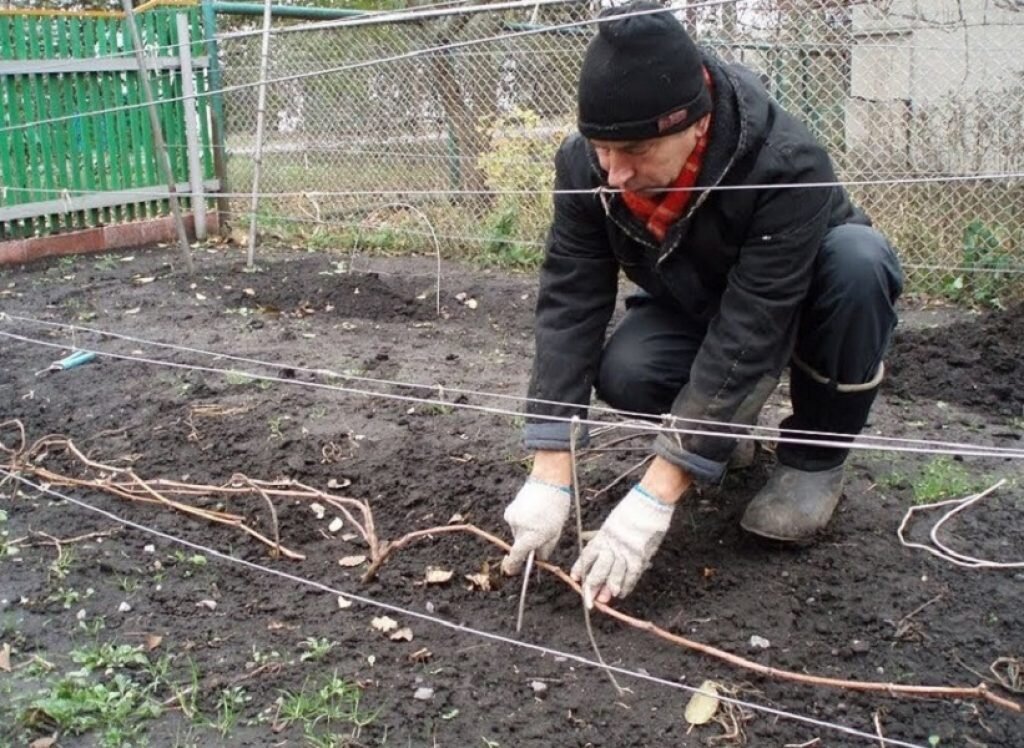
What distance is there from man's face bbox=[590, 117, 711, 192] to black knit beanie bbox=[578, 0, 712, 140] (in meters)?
0.04

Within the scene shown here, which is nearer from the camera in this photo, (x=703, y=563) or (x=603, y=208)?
(x=603, y=208)

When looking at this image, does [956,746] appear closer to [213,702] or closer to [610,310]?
[610,310]

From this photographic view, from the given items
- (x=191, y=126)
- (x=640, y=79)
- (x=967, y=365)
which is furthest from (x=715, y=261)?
(x=191, y=126)

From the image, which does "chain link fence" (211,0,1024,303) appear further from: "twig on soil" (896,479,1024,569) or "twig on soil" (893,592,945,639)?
"twig on soil" (893,592,945,639)

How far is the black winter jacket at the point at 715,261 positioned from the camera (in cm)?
222

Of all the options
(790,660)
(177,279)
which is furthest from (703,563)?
(177,279)

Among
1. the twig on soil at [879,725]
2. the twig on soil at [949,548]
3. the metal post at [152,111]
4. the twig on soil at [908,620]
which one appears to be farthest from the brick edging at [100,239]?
the twig on soil at [879,725]

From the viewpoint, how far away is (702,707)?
2.05 metres

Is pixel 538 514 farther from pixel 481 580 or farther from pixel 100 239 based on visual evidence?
pixel 100 239

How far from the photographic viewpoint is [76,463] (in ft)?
11.0

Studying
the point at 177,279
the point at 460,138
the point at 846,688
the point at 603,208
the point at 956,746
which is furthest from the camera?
the point at 460,138

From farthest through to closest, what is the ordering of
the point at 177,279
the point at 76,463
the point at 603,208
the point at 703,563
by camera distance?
the point at 177,279 → the point at 76,463 → the point at 703,563 → the point at 603,208

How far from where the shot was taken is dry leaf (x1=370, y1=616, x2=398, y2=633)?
239cm

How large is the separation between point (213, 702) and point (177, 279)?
15.4ft
